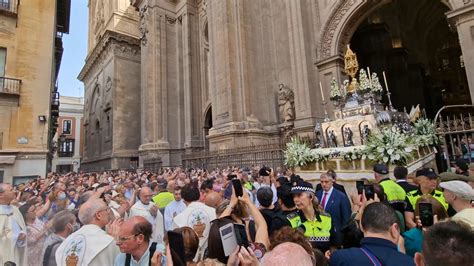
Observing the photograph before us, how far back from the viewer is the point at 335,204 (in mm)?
4336

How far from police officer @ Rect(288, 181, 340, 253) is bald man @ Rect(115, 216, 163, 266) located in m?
1.65

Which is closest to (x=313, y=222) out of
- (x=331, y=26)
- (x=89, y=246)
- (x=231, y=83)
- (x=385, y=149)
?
(x=89, y=246)

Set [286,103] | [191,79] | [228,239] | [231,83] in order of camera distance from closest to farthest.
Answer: [228,239], [286,103], [231,83], [191,79]

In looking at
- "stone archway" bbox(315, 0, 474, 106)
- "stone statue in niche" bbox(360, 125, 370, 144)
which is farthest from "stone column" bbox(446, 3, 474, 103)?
"stone statue in niche" bbox(360, 125, 370, 144)

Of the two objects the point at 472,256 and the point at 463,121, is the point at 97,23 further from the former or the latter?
the point at 472,256

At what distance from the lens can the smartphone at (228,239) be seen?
195cm

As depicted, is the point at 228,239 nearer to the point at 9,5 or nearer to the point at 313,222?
the point at 313,222

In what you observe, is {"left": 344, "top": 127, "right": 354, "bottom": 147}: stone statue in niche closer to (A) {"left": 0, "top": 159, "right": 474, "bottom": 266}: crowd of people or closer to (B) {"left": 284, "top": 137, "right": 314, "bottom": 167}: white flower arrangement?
(B) {"left": 284, "top": 137, "right": 314, "bottom": 167}: white flower arrangement

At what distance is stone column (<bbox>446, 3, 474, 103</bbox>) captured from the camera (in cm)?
1116

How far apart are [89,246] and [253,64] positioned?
1612cm

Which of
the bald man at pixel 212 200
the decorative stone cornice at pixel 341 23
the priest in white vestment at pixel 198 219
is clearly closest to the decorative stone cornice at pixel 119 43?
the decorative stone cornice at pixel 341 23

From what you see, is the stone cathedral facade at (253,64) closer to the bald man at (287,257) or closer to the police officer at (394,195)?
the police officer at (394,195)

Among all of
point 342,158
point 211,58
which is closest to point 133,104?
point 211,58

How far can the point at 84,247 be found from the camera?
2738mm
